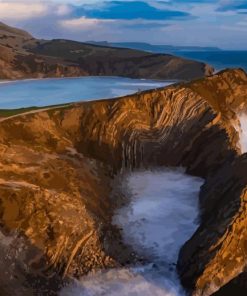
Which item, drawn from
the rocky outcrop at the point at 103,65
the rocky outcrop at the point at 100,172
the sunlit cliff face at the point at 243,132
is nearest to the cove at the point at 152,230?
the rocky outcrop at the point at 100,172

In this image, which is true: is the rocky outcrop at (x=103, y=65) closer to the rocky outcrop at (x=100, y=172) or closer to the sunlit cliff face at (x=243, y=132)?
the sunlit cliff face at (x=243, y=132)

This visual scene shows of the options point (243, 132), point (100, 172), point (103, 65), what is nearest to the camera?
point (100, 172)

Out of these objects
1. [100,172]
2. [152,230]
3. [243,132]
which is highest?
[243,132]

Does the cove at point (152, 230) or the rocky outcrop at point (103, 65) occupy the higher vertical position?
the rocky outcrop at point (103, 65)

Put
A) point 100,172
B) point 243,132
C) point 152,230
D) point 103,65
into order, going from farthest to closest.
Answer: point 103,65 < point 243,132 < point 100,172 < point 152,230

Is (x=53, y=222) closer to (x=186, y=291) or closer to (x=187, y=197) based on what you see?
(x=186, y=291)

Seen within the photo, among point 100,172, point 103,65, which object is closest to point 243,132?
point 100,172

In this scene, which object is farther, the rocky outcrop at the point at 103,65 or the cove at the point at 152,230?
the rocky outcrop at the point at 103,65

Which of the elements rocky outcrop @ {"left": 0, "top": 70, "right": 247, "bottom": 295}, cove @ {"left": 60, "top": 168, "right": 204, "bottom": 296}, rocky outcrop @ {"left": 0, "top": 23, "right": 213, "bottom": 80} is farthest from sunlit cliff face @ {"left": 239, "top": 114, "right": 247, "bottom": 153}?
rocky outcrop @ {"left": 0, "top": 23, "right": 213, "bottom": 80}

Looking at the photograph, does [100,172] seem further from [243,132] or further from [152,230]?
[243,132]
